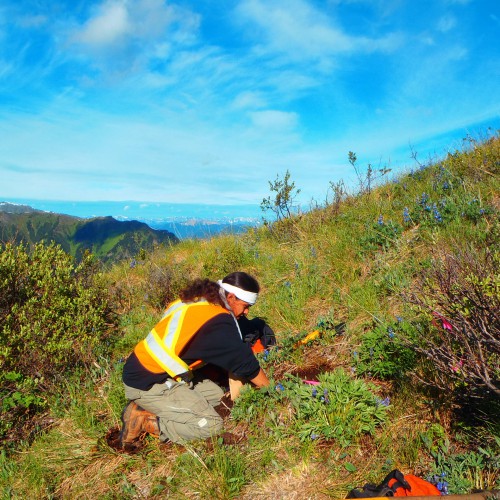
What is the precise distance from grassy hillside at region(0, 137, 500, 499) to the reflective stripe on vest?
681 mm

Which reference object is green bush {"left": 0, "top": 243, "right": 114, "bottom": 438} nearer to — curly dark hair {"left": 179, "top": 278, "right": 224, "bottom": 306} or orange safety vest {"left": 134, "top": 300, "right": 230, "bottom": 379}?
orange safety vest {"left": 134, "top": 300, "right": 230, "bottom": 379}

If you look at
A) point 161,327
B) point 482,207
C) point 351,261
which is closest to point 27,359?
point 161,327

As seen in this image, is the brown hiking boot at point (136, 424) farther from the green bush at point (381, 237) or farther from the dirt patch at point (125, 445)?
the green bush at point (381, 237)

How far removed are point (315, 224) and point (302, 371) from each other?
160 inches

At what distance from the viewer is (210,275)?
7.63 m

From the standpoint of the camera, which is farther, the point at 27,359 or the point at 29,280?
the point at 29,280

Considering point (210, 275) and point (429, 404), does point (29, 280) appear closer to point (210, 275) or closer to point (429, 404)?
point (210, 275)

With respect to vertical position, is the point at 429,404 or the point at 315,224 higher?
the point at 315,224

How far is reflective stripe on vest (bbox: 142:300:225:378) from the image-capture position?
3.45 m

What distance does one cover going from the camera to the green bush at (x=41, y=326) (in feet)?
14.6

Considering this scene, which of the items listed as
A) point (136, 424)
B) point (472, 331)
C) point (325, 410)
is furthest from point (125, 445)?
point (472, 331)

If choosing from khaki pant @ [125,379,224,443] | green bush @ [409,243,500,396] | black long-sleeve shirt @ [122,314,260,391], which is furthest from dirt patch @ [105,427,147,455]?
green bush @ [409,243,500,396]

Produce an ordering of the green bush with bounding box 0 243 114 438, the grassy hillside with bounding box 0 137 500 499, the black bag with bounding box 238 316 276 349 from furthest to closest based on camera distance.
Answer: the black bag with bounding box 238 316 276 349
the green bush with bounding box 0 243 114 438
the grassy hillside with bounding box 0 137 500 499

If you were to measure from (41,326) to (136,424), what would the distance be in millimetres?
2679
